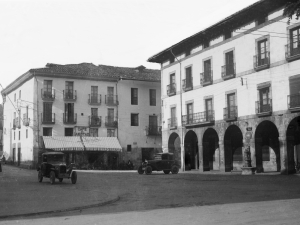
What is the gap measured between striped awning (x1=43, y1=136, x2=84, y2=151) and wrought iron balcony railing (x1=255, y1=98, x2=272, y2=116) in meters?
21.2

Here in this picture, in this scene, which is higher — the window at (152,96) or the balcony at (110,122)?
the window at (152,96)

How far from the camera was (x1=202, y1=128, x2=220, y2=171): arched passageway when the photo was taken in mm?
32500

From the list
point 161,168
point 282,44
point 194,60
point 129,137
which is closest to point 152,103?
point 129,137

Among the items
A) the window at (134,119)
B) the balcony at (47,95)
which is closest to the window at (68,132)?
the balcony at (47,95)

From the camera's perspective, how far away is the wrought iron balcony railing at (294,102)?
2356cm

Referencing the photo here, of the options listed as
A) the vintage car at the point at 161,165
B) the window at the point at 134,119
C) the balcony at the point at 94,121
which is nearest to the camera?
the vintage car at the point at 161,165

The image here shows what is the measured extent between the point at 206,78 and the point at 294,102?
353 inches

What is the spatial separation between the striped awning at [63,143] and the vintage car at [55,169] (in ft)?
67.4

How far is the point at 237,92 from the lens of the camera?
28.5 metres

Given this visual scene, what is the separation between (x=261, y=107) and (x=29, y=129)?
85.3 ft

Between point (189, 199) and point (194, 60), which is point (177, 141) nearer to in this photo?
point (194, 60)

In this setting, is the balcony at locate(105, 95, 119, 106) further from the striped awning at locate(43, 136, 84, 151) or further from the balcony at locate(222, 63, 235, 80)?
the balcony at locate(222, 63, 235, 80)

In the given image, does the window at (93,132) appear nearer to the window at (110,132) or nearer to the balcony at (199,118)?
the window at (110,132)

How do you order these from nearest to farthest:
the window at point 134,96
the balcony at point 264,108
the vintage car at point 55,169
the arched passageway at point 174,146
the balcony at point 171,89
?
1. the vintage car at point 55,169
2. the balcony at point 264,108
3. the balcony at point 171,89
4. the arched passageway at point 174,146
5. the window at point 134,96
